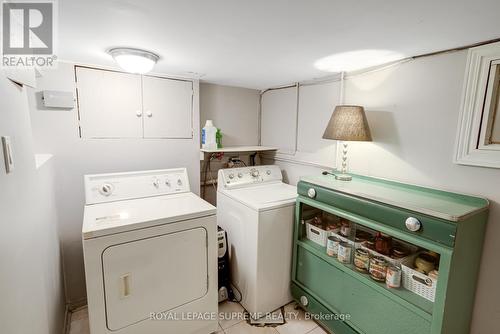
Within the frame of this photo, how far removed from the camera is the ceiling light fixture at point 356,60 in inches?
59.2

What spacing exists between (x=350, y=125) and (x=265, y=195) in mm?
870

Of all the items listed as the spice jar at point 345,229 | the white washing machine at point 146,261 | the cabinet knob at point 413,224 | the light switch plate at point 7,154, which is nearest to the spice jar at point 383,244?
the spice jar at point 345,229

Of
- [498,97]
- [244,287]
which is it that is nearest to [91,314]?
[244,287]

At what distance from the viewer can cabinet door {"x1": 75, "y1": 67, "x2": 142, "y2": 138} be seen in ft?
5.96

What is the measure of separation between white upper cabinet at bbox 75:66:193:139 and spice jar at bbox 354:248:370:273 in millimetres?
1720

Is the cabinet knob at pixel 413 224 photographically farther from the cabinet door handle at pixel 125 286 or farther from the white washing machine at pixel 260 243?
the cabinet door handle at pixel 125 286

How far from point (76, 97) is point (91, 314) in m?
1.48

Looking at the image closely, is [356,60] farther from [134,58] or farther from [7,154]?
[7,154]

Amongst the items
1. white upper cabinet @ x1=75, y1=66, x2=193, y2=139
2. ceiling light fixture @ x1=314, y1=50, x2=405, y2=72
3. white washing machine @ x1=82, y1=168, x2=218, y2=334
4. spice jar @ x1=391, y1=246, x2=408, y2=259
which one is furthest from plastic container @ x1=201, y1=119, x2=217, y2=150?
spice jar @ x1=391, y1=246, x2=408, y2=259

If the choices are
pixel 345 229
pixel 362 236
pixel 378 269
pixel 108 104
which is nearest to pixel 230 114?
pixel 108 104

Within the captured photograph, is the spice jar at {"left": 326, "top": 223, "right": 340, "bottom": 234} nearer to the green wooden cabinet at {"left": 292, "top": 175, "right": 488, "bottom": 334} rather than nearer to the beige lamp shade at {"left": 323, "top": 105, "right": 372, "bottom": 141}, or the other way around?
the green wooden cabinet at {"left": 292, "top": 175, "right": 488, "bottom": 334}

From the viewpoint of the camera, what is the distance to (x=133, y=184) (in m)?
1.87

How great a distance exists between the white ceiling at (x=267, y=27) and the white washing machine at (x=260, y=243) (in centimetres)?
106
